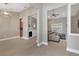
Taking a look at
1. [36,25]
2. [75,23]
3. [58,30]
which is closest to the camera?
[75,23]

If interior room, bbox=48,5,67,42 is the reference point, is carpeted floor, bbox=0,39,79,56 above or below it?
below

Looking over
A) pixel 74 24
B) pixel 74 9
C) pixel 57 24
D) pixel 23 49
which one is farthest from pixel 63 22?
pixel 23 49

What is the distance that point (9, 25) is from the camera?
10.3ft

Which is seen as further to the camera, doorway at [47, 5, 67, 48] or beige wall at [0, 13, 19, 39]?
doorway at [47, 5, 67, 48]

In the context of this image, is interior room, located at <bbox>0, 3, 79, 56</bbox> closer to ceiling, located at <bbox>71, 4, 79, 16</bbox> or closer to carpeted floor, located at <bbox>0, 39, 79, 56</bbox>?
carpeted floor, located at <bbox>0, 39, 79, 56</bbox>

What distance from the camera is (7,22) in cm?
313

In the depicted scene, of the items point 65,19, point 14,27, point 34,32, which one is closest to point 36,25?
point 34,32

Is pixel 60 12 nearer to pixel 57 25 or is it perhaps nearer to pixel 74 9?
pixel 57 25

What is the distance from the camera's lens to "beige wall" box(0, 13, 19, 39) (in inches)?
118

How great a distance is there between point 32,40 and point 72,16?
171 cm

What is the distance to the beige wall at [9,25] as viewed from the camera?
2996 millimetres

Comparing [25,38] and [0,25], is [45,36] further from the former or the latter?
[0,25]

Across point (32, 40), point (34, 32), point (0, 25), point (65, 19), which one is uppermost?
point (65, 19)

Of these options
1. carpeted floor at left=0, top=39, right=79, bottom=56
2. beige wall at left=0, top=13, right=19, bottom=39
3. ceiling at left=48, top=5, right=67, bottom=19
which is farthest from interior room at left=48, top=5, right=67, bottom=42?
beige wall at left=0, top=13, right=19, bottom=39
